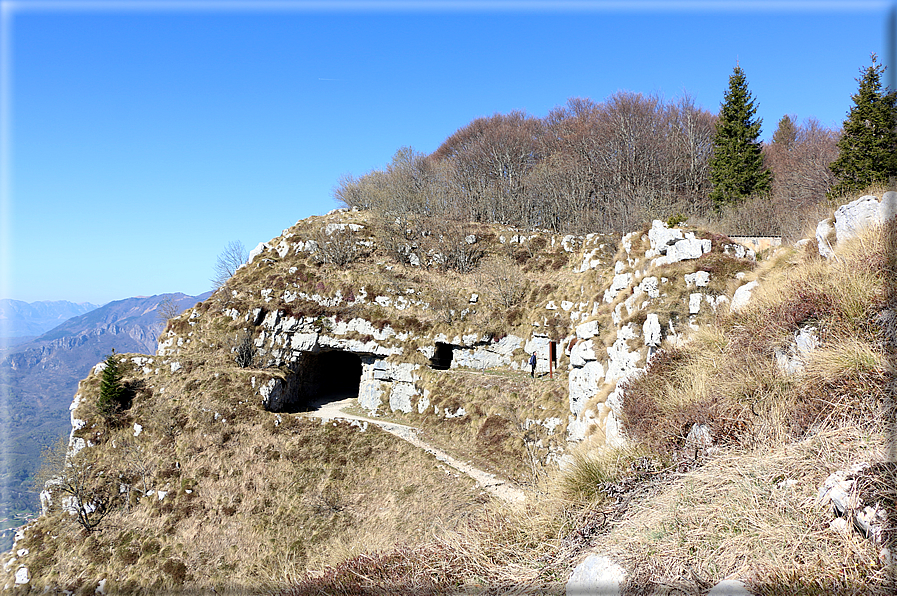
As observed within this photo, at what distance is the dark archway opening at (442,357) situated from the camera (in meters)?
28.7

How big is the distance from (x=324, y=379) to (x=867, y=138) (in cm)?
3431

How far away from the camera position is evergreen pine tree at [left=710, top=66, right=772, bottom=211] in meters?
31.3

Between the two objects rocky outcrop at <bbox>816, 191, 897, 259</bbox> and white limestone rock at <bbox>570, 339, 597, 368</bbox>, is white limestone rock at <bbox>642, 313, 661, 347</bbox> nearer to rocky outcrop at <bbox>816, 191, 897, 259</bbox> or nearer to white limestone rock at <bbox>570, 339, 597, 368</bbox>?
white limestone rock at <bbox>570, 339, 597, 368</bbox>

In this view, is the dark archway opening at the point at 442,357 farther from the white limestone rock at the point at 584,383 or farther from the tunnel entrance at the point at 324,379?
the white limestone rock at the point at 584,383

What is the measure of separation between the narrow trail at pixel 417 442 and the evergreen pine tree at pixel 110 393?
10.1 metres

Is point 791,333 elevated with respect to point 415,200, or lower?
lower

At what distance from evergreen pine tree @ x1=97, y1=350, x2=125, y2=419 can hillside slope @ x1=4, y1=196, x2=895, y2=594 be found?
14.5 inches

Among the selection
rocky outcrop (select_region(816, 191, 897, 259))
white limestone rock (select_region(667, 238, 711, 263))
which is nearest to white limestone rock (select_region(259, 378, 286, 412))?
white limestone rock (select_region(667, 238, 711, 263))

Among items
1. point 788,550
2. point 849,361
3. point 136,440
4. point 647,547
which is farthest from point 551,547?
point 136,440

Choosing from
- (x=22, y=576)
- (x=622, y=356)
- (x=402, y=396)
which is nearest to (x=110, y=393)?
(x=22, y=576)

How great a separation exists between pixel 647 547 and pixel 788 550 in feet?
3.82

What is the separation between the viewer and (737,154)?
32.1 metres

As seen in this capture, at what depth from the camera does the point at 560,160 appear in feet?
138

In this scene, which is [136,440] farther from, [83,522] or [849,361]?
[849,361]
